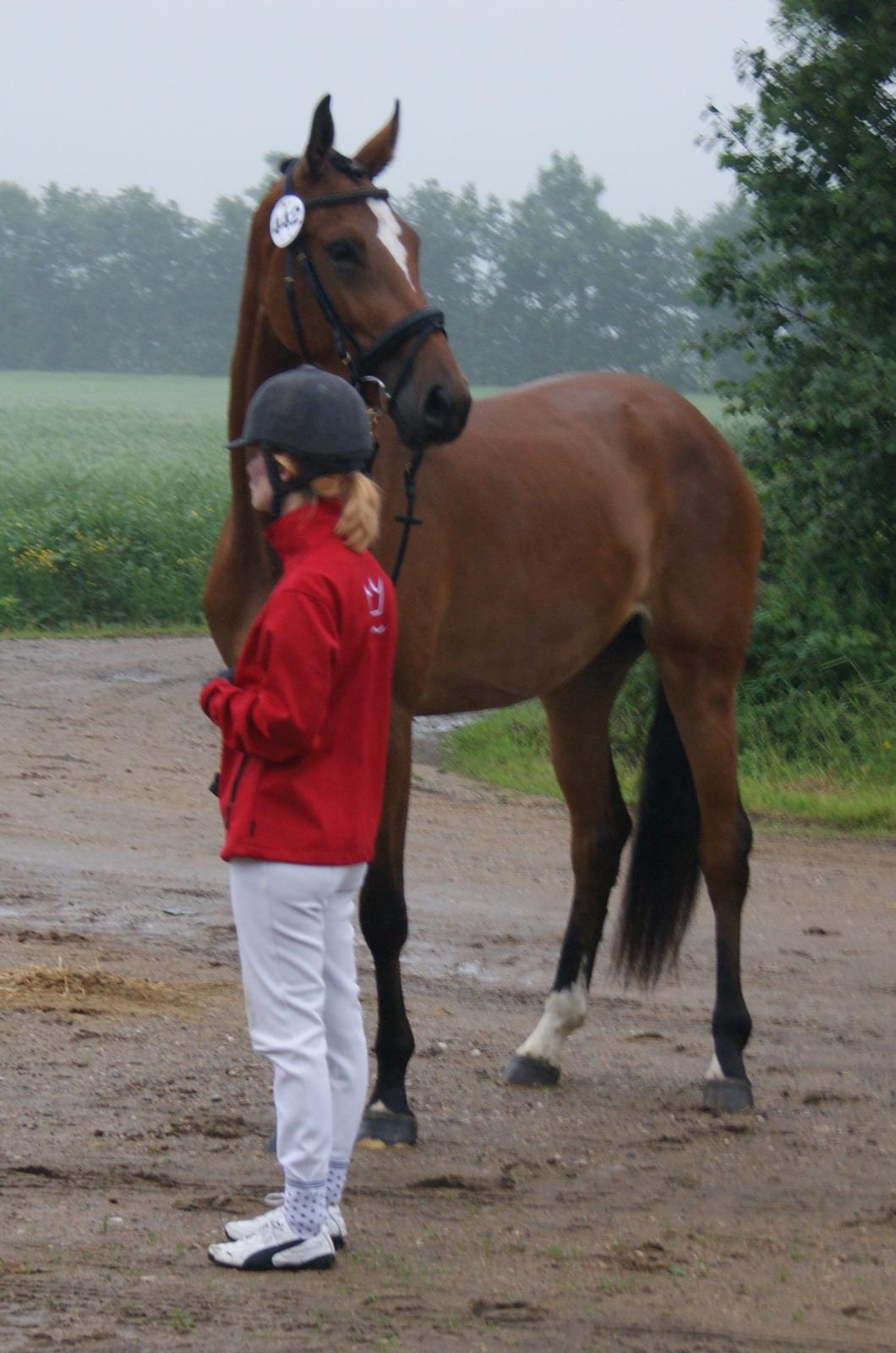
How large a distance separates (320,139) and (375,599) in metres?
1.61

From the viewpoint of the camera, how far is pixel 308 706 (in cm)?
311

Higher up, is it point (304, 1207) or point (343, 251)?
point (343, 251)

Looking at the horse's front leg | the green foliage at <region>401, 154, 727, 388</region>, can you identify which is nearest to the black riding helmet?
the horse's front leg

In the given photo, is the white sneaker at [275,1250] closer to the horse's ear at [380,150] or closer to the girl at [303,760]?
Answer: the girl at [303,760]

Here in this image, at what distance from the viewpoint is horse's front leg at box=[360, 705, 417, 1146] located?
4.30 metres

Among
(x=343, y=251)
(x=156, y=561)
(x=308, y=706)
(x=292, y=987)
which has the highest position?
(x=343, y=251)

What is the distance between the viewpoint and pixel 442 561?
461 cm

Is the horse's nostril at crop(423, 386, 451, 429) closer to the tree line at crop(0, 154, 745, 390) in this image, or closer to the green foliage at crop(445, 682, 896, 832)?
the green foliage at crop(445, 682, 896, 832)

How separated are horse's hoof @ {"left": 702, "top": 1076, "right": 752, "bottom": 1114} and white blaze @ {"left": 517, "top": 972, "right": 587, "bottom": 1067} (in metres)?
0.47

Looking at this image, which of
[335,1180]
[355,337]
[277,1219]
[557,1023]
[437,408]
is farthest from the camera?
[557,1023]

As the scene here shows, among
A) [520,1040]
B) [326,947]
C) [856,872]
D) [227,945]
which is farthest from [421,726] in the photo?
[326,947]

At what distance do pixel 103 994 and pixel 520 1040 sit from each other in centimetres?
138

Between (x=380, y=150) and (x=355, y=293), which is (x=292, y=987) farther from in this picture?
(x=380, y=150)

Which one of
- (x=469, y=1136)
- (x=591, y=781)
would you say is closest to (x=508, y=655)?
(x=591, y=781)
